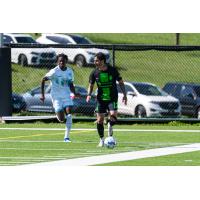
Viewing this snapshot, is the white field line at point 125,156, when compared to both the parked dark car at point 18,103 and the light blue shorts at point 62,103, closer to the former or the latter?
the light blue shorts at point 62,103

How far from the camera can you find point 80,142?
2411 cm

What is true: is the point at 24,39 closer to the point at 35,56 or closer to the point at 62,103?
the point at 35,56

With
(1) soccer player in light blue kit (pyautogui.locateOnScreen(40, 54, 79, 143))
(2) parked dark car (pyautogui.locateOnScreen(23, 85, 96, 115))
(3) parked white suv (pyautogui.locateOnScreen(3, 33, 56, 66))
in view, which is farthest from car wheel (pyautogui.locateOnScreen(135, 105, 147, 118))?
(1) soccer player in light blue kit (pyautogui.locateOnScreen(40, 54, 79, 143))

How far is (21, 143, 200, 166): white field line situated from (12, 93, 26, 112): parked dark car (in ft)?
34.9

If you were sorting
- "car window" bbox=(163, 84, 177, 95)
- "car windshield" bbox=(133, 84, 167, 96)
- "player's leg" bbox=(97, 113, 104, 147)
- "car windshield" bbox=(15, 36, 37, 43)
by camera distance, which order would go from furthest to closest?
"car windshield" bbox=(15, 36, 37, 43), "car window" bbox=(163, 84, 177, 95), "car windshield" bbox=(133, 84, 167, 96), "player's leg" bbox=(97, 113, 104, 147)

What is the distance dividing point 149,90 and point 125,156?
14.1 meters

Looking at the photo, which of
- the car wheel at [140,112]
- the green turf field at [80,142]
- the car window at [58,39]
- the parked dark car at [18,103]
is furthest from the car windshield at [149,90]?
the car window at [58,39]

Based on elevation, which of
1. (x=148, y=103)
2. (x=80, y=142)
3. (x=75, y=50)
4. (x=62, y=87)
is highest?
(x=62, y=87)

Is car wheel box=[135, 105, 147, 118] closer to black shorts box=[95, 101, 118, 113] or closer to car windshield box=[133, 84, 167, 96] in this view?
car windshield box=[133, 84, 167, 96]


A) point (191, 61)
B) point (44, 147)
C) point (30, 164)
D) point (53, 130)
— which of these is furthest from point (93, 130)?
point (191, 61)

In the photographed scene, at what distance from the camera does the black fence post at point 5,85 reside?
3097cm

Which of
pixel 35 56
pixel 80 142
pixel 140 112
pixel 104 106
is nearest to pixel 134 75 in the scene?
pixel 35 56

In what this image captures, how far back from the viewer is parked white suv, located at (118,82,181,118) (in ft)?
108

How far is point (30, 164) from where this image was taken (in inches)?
765
